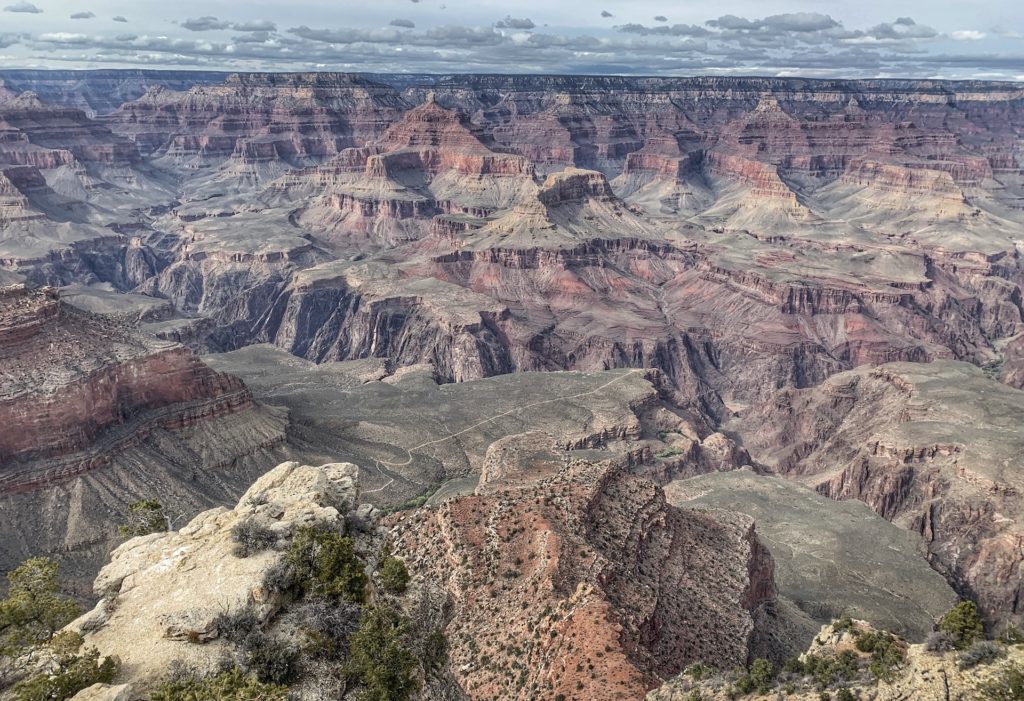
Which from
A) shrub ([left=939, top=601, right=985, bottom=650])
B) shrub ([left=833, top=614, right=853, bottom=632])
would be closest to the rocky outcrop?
shrub ([left=833, top=614, right=853, bottom=632])

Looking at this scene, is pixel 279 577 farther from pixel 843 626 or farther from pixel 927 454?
pixel 927 454

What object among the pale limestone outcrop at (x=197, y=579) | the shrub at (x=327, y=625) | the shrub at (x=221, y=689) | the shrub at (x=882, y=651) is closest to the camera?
the shrub at (x=221, y=689)

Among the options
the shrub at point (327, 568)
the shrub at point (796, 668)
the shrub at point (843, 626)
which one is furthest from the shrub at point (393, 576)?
the shrub at point (843, 626)

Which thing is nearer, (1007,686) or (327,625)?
(1007,686)

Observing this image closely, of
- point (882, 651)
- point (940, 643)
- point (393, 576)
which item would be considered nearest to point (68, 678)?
point (393, 576)

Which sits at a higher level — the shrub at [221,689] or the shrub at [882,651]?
the shrub at [221,689]

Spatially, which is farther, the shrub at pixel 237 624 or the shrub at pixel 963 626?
the shrub at pixel 963 626

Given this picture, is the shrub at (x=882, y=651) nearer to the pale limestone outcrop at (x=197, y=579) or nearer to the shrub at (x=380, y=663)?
the shrub at (x=380, y=663)
